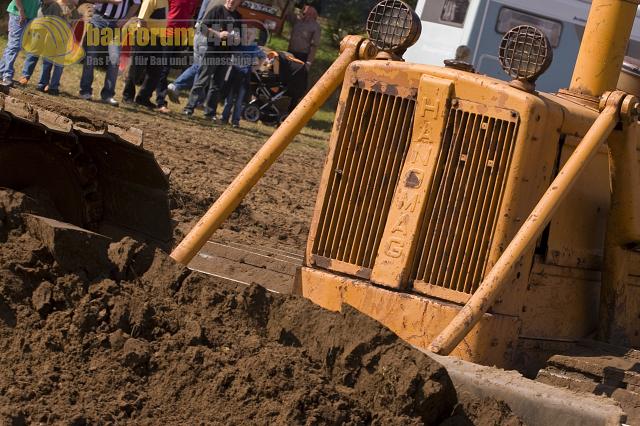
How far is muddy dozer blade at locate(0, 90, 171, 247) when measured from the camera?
20.8 ft

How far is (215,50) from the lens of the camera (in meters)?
18.1

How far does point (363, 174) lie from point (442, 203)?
1.46 ft

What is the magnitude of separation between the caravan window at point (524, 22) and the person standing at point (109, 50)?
568 centimetres

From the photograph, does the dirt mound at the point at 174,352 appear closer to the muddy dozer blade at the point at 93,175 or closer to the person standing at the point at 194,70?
the muddy dozer blade at the point at 93,175

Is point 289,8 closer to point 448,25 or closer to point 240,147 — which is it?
point 448,25

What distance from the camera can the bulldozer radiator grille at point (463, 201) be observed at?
571cm

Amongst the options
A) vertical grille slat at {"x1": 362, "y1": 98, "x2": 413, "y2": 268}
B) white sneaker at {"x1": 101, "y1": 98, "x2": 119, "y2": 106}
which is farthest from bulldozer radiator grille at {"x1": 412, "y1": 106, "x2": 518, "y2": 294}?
white sneaker at {"x1": 101, "y1": 98, "x2": 119, "y2": 106}

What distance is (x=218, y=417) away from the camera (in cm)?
445

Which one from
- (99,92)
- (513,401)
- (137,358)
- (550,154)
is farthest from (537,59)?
(99,92)

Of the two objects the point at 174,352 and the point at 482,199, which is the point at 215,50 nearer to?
the point at 482,199

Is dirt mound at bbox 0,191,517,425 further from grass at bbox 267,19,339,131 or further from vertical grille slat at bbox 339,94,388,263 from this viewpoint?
grass at bbox 267,19,339,131

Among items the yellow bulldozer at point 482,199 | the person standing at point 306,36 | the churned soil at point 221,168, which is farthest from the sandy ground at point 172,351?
the person standing at point 306,36

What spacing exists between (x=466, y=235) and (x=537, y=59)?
86 cm

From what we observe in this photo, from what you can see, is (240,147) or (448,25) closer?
(240,147)
